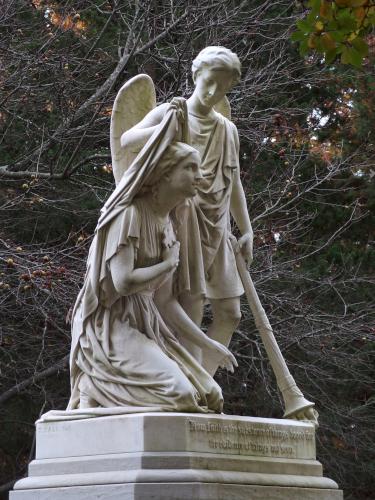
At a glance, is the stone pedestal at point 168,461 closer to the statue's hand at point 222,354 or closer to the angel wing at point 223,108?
the statue's hand at point 222,354

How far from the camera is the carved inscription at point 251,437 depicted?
29.6 ft

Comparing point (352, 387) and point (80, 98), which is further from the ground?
point (80, 98)

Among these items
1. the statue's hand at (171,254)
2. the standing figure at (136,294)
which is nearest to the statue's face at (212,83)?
the standing figure at (136,294)

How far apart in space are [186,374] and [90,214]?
7649mm

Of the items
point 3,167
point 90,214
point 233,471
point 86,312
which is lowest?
point 90,214

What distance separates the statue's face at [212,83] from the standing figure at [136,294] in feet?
2.12

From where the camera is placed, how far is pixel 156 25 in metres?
16.4

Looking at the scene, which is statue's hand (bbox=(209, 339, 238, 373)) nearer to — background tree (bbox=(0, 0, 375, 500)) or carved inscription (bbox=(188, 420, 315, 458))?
carved inscription (bbox=(188, 420, 315, 458))

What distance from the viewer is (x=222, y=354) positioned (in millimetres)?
9891

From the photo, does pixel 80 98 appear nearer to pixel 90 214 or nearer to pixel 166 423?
pixel 90 214

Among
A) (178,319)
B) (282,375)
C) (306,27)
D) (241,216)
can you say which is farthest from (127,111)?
(306,27)

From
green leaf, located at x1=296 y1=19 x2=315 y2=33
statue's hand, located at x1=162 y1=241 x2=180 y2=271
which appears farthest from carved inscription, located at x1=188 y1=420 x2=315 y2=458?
green leaf, located at x1=296 y1=19 x2=315 y2=33

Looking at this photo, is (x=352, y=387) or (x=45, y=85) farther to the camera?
(x=352, y=387)

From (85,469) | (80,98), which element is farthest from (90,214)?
(85,469)
